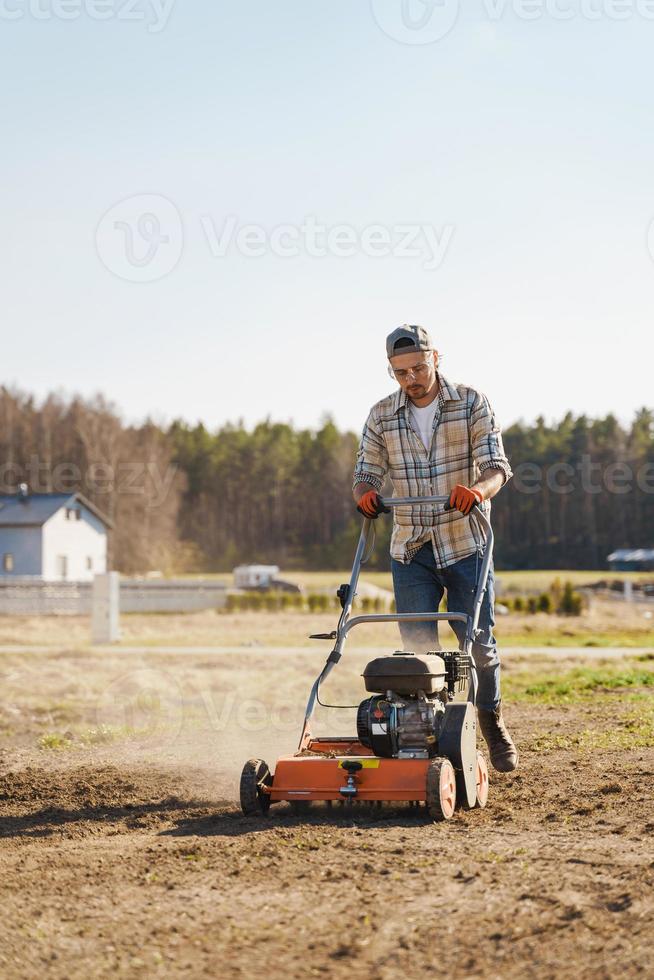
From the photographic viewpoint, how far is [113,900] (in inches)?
140

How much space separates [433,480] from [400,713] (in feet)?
4.42

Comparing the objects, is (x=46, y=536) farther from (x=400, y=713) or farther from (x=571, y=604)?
(x=400, y=713)

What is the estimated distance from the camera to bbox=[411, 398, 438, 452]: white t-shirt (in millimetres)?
5641

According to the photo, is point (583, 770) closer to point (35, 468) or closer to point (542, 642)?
point (542, 642)

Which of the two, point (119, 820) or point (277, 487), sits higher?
point (277, 487)

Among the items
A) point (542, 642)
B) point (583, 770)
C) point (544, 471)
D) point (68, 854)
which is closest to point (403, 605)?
point (583, 770)

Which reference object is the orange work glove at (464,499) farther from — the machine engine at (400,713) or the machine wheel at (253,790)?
the machine wheel at (253,790)

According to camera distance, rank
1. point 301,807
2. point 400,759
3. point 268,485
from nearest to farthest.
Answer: point 400,759, point 301,807, point 268,485

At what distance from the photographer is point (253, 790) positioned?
4.76 metres

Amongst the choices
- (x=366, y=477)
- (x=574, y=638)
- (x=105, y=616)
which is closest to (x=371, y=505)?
(x=366, y=477)

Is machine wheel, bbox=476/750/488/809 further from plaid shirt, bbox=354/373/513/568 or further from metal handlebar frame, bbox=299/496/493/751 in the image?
plaid shirt, bbox=354/373/513/568

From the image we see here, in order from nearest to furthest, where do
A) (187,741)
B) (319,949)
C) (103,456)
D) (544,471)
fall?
(319,949) < (187,741) < (103,456) < (544,471)

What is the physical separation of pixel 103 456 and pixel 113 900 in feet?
255

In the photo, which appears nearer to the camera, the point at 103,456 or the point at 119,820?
the point at 119,820
